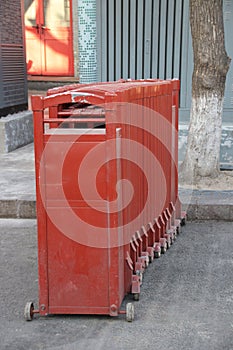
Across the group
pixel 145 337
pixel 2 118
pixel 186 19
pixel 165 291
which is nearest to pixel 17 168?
pixel 2 118

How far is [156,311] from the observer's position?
3900 millimetres

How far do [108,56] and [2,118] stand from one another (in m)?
2.05

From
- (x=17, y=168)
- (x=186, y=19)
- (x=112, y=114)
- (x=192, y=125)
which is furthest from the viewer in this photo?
(x=186, y=19)

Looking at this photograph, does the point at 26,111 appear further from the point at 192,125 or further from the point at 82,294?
the point at 82,294

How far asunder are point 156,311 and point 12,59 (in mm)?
6473

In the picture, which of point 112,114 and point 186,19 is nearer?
point 112,114

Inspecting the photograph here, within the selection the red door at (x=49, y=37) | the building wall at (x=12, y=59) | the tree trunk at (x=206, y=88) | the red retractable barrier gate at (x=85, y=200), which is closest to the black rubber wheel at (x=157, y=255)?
the red retractable barrier gate at (x=85, y=200)

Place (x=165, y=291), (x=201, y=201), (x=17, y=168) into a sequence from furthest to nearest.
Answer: (x=17, y=168) → (x=201, y=201) → (x=165, y=291)

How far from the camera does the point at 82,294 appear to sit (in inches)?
147

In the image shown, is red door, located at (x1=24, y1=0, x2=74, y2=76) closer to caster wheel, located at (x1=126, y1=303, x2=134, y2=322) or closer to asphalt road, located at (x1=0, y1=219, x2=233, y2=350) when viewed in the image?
asphalt road, located at (x1=0, y1=219, x2=233, y2=350)

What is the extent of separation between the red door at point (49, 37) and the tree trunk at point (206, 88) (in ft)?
22.8

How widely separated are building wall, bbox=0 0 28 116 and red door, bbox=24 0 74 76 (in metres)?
3.55

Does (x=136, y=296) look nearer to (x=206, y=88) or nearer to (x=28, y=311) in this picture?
(x=28, y=311)

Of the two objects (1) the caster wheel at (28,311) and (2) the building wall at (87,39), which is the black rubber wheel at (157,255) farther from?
(2) the building wall at (87,39)
